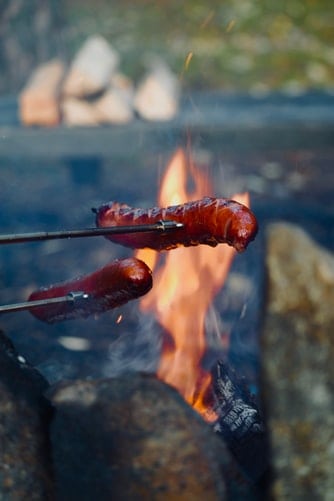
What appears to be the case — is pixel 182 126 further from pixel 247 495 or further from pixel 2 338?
pixel 247 495

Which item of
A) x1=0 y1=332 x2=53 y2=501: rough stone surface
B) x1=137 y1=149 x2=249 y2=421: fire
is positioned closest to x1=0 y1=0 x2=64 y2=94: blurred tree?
x1=137 y1=149 x2=249 y2=421: fire

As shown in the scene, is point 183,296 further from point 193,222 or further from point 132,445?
point 132,445

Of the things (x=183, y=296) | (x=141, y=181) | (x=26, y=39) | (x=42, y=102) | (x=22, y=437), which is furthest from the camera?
(x=26, y=39)

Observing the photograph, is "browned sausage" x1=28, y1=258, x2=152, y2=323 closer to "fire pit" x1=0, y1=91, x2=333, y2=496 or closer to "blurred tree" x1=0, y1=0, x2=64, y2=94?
"fire pit" x1=0, y1=91, x2=333, y2=496

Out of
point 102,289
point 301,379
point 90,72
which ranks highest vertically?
point 301,379

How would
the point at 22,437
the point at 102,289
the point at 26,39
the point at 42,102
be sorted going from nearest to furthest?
the point at 22,437 < the point at 102,289 < the point at 42,102 < the point at 26,39

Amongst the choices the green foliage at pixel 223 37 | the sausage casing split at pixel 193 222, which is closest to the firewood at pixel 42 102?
the green foliage at pixel 223 37

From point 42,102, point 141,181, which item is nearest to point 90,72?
point 42,102
